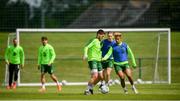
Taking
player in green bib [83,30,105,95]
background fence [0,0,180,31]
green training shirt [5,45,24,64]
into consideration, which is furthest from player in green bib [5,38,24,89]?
background fence [0,0,180,31]

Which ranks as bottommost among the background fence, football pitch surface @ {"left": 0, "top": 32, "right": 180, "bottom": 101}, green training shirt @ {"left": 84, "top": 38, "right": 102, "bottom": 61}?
football pitch surface @ {"left": 0, "top": 32, "right": 180, "bottom": 101}

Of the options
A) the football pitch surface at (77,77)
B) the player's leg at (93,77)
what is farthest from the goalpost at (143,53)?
the player's leg at (93,77)

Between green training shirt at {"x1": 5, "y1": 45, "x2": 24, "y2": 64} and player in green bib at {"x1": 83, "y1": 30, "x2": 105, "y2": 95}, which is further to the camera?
green training shirt at {"x1": 5, "y1": 45, "x2": 24, "y2": 64}

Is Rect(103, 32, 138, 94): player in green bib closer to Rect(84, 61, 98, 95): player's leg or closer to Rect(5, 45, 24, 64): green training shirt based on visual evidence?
Rect(84, 61, 98, 95): player's leg

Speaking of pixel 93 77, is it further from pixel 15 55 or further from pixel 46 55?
pixel 15 55

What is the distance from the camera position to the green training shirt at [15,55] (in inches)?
1491

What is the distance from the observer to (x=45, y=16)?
73.4 metres

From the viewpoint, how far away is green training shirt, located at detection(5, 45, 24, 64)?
37875mm

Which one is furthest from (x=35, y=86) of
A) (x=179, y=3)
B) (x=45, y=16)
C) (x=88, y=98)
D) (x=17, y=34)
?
(x=45, y=16)

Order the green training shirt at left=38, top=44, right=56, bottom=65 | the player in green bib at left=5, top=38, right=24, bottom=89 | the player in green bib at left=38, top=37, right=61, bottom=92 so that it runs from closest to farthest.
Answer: the player in green bib at left=38, top=37, right=61, bottom=92
the green training shirt at left=38, top=44, right=56, bottom=65
the player in green bib at left=5, top=38, right=24, bottom=89

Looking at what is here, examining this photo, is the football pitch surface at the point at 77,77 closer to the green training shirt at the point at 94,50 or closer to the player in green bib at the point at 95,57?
the player in green bib at the point at 95,57

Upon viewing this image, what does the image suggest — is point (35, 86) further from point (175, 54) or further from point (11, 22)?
point (175, 54)

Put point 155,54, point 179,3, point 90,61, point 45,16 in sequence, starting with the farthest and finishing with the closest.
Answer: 1. point 45,16
2. point 179,3
3. point 155,54
4. point 90,61

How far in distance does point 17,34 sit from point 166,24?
12869 millimetres
